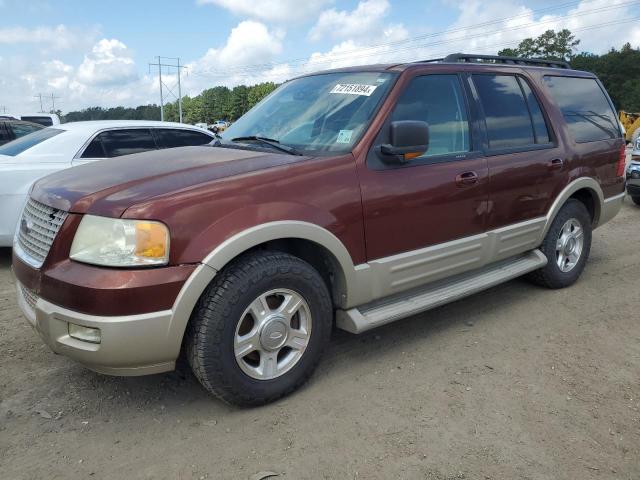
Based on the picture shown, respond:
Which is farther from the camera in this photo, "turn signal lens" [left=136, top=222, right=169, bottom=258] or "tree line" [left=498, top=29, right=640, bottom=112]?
"tree line" [left=498, top=29, right=640, bottom=112]

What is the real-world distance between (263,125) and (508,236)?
2.07 metres

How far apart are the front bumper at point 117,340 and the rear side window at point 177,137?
434cm

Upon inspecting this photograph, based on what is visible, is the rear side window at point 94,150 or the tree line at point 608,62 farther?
the tree line at point 608,62

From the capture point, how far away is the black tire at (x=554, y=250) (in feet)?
15.2

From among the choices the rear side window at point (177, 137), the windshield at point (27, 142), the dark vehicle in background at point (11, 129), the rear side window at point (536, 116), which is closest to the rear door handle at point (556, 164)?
the rear side window at point (536, 116)

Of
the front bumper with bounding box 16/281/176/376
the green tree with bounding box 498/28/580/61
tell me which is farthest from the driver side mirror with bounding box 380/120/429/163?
the green tree with bounding box 498/28/580/61

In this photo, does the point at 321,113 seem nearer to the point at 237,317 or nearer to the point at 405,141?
the point at 405,141

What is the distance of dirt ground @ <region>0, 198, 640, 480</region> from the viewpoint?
2.50 meters

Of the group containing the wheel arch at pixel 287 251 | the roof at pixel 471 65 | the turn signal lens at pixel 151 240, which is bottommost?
the wheel arch at pixel 287 251

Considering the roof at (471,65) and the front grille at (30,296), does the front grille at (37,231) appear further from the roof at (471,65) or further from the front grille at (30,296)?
the roof at (471,65)

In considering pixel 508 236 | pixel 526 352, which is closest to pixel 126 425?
pixel 526 352

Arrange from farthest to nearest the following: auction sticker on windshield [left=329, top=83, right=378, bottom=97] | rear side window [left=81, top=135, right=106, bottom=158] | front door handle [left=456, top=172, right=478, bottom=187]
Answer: rear side window [left=81, top=135, right=106, bottom=158], front door handle [left=456, top=172, right=478, bottom=187], auction sticker on windshield [left=329, top=83, right=378, bottom=97]

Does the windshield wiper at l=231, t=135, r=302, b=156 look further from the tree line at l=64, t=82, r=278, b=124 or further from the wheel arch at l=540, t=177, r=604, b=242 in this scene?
the tree line at l=64, t=82, r=278, b=124

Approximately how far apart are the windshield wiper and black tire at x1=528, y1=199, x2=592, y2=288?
2.55 meters
